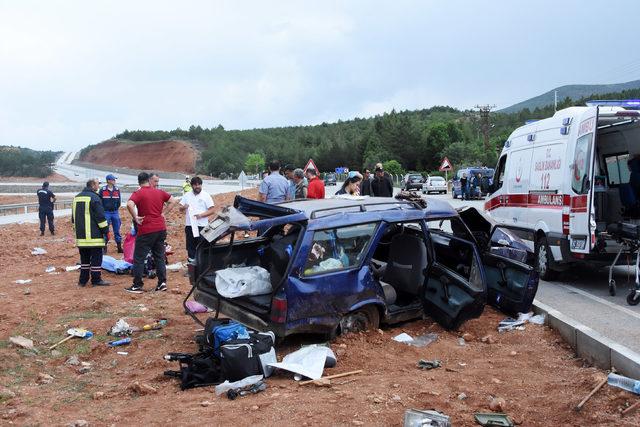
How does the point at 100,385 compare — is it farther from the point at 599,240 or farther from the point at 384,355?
the point at 599,240

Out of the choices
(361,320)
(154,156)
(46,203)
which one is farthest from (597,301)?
(154,156)

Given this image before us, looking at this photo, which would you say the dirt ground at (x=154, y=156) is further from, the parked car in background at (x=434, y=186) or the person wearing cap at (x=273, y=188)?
the person wearing cap at (x=273, y=188)

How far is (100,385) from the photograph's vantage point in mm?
5598

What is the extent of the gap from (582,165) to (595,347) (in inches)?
150

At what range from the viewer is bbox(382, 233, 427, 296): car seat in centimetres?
702

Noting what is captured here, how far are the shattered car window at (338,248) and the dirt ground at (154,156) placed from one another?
11601 centimetres

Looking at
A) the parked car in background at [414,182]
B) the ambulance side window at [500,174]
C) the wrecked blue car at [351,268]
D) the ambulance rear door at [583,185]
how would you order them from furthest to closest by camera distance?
the parked car in background at [414,182] → the ambulance side window at [500,174] → the ambulance rear door at [583,185] → the wrecked blue car at [351,268]

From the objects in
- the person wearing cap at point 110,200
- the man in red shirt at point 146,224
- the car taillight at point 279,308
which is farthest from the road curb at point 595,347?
the person wearing cap at point 110,200

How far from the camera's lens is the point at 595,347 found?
5586mm

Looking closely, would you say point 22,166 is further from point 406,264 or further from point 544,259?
point 406,264

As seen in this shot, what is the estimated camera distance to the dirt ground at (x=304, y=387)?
4410mm

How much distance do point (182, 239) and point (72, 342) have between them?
31.3 ft

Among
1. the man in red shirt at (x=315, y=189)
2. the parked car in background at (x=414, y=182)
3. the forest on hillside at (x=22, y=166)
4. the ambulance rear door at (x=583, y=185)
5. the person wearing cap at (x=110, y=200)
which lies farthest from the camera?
the forest on hillside at (x=22, y=166)

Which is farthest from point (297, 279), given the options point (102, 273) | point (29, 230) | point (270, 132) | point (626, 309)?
point (270, 132)
